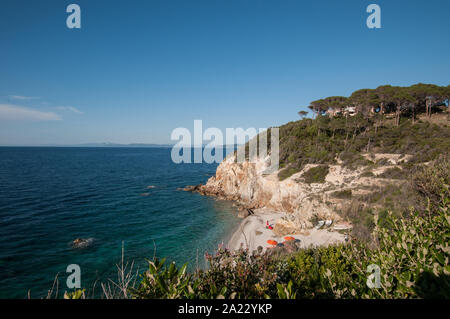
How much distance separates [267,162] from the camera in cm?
3247

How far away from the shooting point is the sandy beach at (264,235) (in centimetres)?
1619

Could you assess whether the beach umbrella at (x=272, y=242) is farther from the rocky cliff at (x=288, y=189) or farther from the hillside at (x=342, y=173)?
the rocky cliff at (x=288, y=189)

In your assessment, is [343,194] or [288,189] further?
[288,189]

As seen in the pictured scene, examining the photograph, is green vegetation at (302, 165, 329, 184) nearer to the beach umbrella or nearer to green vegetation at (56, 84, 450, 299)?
green vegetation at (56, 84, 450, 299)

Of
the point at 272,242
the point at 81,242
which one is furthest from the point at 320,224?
the point at 81,242

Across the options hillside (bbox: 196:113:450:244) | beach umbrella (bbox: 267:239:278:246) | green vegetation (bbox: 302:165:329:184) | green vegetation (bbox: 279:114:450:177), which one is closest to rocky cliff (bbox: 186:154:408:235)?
hillside (bbox: 196:113:450:244)

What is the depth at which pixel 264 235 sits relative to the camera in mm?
19750

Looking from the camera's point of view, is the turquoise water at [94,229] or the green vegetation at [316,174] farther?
the green vegetation at [316,174]

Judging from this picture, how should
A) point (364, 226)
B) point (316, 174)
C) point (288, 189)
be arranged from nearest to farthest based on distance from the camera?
point (364, 226), point (316, 174), point (288, 189)

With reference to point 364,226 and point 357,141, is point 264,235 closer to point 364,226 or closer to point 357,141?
point 364,226

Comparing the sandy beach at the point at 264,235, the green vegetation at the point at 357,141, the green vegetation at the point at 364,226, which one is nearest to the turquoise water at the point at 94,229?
the sandy beach at the point at 264,235
